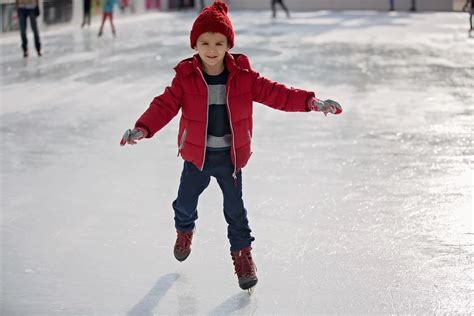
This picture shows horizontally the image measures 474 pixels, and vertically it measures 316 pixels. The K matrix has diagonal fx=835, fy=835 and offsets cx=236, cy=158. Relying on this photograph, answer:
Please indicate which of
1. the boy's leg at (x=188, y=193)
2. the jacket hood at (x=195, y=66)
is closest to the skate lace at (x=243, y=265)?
the boy's leg at (x=188, y=193)

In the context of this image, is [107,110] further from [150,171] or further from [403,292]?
[403,292]

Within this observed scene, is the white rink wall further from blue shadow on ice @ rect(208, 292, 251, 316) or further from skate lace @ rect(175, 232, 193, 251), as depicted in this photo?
blue shadow on ice @ rect(208, 292, 251, 316)

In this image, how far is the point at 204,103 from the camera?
10.3ft

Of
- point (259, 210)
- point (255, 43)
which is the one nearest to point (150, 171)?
point (259, 210)

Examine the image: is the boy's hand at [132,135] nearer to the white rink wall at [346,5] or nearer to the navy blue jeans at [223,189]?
the navy blue jeans at [223,189]

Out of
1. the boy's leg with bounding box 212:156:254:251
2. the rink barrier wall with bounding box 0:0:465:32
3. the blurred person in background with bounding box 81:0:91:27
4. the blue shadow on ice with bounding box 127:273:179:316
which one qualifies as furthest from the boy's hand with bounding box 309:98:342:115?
the rink barrier wall with bounding box 0:0:465:32

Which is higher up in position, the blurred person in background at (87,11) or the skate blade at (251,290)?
the blurred person in background at (87,11)

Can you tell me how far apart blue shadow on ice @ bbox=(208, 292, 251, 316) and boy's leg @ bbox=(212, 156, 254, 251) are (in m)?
0.21

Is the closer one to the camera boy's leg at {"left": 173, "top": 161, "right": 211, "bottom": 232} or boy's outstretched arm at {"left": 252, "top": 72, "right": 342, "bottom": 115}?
boy's outstretched arm at {"left": 252, "top": 72, "right": 342, "bottom": 115}

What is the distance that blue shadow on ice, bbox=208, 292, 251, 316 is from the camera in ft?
10.2

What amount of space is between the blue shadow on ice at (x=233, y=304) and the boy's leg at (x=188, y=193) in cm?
42

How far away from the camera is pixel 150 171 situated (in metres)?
5.41

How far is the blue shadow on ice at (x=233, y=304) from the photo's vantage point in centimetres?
312

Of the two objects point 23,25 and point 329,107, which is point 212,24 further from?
point 23,25
